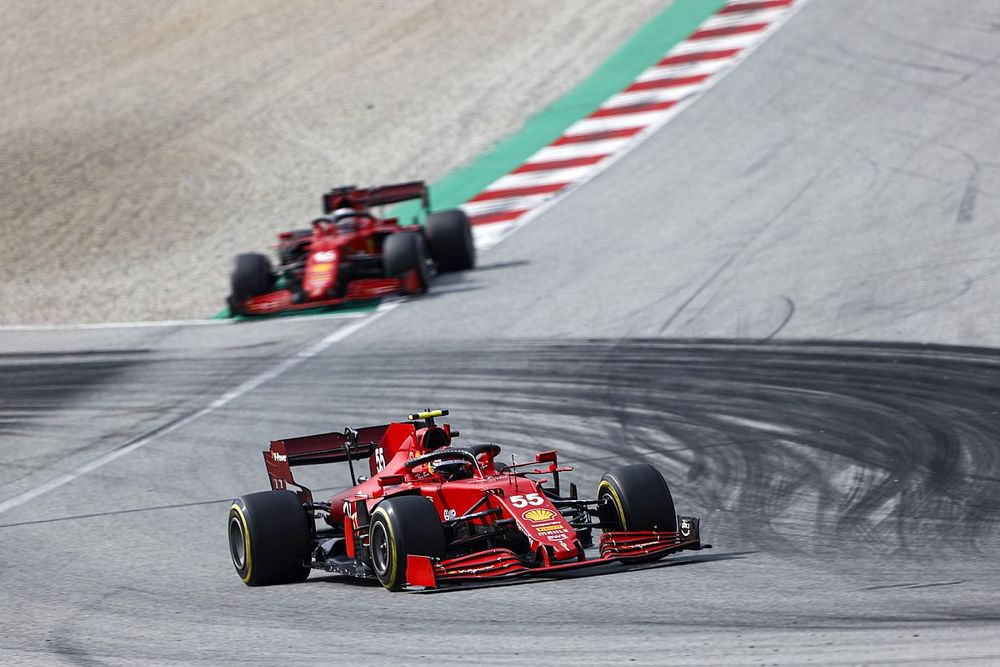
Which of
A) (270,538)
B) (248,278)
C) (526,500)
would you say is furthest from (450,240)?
(526,500)

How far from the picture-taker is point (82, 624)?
8227 millimetres

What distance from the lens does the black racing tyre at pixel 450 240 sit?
20281mm

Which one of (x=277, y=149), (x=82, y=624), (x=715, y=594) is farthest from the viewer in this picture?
(x=277, y=149)

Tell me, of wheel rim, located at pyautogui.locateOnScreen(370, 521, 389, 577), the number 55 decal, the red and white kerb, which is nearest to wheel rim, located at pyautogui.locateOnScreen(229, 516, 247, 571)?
wheel rim, located at pyautogui.locateOnScreen(370, 521, 389, 577)

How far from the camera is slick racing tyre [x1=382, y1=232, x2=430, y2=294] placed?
19234 mm

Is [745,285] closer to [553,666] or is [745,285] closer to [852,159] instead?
[852,159]

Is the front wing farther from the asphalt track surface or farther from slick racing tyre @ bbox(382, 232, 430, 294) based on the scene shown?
slick racing tyre @ bbox(382, 232, 430, 294)

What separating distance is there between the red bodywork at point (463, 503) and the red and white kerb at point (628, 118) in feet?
40.8

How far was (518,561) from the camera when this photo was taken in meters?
8.28

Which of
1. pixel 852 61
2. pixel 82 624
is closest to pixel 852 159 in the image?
pixel 852 61

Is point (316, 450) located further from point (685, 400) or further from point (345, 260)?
point (345, 260)

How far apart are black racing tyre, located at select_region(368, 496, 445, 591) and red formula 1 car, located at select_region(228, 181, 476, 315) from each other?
36.1 feet

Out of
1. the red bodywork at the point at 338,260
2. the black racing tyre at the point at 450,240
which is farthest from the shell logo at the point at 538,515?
the black racing tyre at the point at 450,240

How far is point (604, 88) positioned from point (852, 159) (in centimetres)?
713
